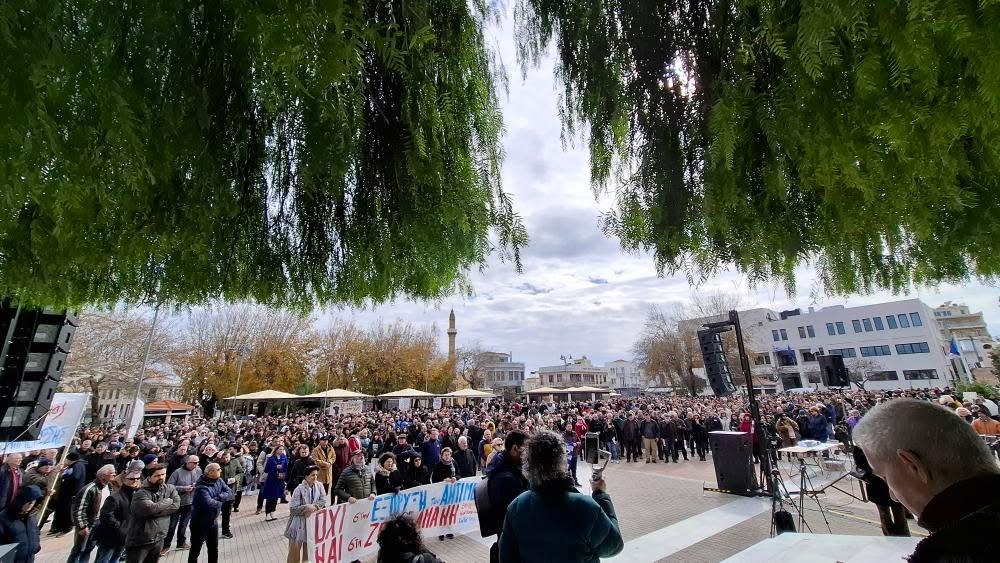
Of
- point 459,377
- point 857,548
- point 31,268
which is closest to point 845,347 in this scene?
point 459,377

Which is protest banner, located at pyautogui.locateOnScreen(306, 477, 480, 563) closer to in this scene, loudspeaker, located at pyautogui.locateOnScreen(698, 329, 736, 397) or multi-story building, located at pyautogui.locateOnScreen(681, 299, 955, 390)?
loudspeaker, located at pyautogui.locateOnScreen(698, 329, 736, 397)

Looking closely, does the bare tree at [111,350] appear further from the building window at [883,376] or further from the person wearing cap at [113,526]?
the building window at [883,376]

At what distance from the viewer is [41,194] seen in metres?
1.09

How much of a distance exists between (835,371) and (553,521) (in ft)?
61.9

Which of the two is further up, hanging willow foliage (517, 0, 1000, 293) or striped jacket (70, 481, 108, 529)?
hanging willow foliage (517, 0, 1000, 293)

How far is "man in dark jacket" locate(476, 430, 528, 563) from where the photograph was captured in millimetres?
3691

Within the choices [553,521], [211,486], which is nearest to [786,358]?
[211,486]

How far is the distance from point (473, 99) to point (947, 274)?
2938 millimetres

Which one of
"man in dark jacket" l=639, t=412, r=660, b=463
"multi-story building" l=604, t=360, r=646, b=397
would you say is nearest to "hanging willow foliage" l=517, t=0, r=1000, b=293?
"man in dark jacket" l=639, t=412, r=660, b=463

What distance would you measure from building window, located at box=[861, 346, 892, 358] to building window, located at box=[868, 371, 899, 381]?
2402 mm

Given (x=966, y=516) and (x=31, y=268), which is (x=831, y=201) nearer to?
(x=966, y=516)

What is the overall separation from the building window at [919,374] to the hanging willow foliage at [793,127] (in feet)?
232

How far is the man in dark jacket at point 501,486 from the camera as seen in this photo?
3.69 meters

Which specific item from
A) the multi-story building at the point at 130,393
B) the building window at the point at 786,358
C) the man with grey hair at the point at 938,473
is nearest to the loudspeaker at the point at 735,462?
the man with grey hair at the point at 938,473
